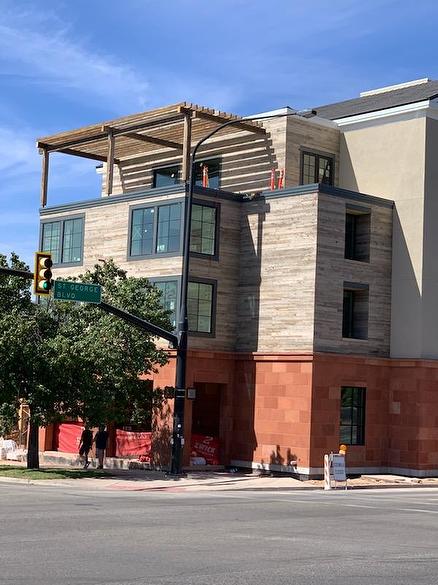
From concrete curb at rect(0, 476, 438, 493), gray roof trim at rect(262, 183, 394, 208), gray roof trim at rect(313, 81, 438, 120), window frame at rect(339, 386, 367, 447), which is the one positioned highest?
gray roof trim at rect(313, 81, 438, 120)

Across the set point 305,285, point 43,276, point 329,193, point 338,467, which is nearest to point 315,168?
point 329,193

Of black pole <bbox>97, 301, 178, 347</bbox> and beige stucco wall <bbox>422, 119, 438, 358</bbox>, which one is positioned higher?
beige stucco wall <bbox>422, 119, 438, 358</bbox>

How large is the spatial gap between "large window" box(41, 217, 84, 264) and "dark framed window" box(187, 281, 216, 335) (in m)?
6.41

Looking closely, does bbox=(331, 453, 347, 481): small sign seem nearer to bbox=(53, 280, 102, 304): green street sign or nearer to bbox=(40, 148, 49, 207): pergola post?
bbox=(53, 280, 102, 304): green street sign

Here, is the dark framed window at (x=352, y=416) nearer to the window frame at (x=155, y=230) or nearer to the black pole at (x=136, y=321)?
the black pole at (x=136, y=321)

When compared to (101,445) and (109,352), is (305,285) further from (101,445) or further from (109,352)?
(101,445)

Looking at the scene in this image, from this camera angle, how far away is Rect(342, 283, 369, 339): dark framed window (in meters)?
37.4

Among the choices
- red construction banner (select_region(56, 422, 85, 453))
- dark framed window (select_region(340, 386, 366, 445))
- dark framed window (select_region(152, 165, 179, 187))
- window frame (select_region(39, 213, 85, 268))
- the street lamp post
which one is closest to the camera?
the street lamp post

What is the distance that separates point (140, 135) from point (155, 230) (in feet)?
18.7

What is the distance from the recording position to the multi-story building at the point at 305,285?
3578 centimetres

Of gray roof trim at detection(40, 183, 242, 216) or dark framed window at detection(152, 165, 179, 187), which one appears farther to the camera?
dark framed window at detection(152, 165, 179, 187)

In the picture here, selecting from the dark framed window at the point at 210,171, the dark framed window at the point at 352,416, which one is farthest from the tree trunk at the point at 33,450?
the dark framed window at the point at 210,171

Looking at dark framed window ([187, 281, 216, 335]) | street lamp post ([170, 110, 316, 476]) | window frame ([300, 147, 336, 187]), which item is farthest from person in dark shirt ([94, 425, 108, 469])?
window frame ([300, 147, 336, 187])

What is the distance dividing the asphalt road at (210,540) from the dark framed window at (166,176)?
20014mm
